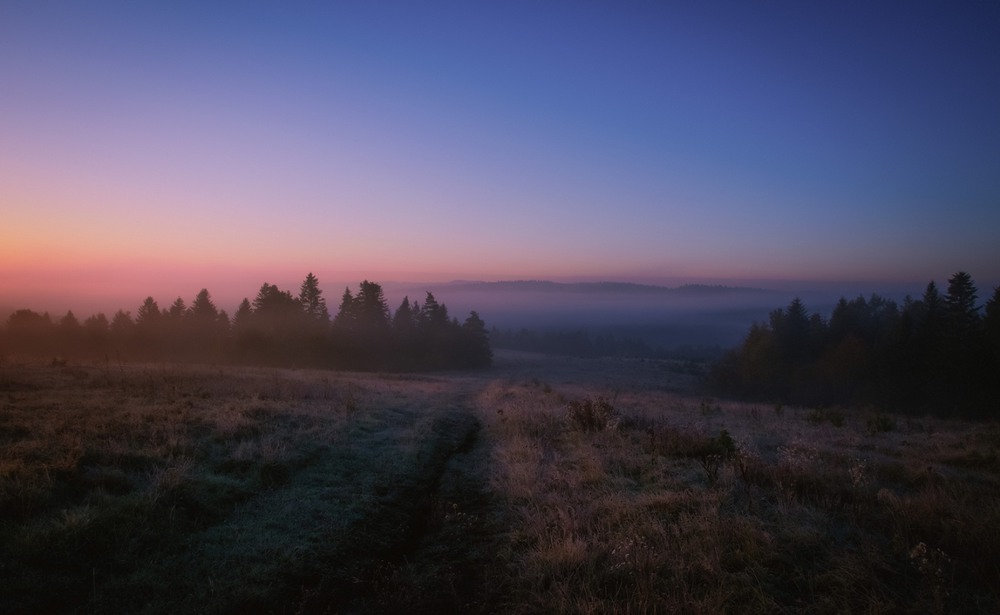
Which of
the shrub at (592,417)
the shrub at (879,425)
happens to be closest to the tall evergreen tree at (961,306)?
the shrub at (879,425)

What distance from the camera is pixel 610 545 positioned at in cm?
590

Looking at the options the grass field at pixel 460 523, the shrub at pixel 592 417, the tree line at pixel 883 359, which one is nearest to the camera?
the grass field at pixel 460 523

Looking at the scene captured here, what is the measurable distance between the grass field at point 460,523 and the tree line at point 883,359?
38.9 m

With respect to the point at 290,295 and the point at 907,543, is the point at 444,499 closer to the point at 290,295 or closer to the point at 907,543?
the point at 907,543

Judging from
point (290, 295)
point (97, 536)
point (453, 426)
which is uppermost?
point (290, 295)

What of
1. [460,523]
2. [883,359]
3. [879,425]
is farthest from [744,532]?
[883,359]

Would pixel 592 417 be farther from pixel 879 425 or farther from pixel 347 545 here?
pixel 879 425

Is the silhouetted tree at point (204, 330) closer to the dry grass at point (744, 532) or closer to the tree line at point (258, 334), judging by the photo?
the tree line at point (258, 334)

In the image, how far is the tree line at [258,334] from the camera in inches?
2234

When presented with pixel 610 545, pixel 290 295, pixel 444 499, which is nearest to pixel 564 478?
pixel 444 499

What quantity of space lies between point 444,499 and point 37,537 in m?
5.38

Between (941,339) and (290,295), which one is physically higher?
(290,295)

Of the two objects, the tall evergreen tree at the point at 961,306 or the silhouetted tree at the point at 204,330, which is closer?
the tall evergreen tree at the point at 961,306

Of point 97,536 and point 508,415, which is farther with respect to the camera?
point 508,415
